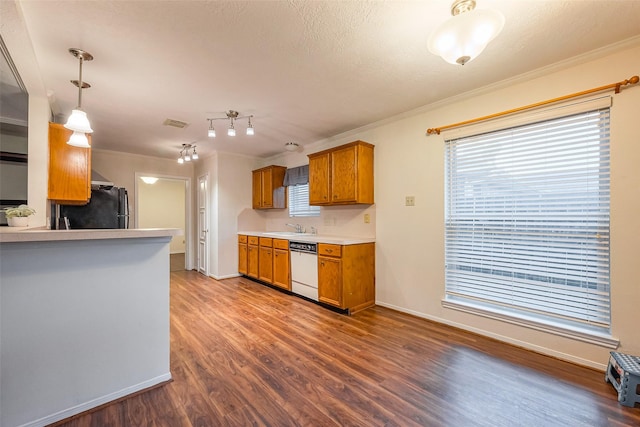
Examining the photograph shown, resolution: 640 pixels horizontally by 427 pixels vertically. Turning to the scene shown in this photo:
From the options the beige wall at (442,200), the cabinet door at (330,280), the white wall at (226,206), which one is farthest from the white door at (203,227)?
the beige wall at (442,200)

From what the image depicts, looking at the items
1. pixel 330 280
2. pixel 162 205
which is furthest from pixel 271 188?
pixel 162 205

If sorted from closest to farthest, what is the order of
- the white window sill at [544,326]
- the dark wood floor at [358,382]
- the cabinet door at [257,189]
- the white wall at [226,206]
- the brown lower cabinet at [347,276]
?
the dark wood floor at [358,382]
the white window sill at [544,326]
the brown lower cabinet at [347,276]
the white wall at [226,206]
the cabinet door at [257,189]

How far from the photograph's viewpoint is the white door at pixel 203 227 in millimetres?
5375

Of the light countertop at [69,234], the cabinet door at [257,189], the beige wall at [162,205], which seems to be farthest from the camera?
the beige wall at [162,205]

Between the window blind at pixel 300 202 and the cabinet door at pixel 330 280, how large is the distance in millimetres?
1255

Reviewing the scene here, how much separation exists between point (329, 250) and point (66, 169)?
9.10 ft

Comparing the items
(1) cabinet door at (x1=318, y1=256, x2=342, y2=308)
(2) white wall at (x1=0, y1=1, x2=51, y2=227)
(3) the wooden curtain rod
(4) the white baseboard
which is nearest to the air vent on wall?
(2) white wall at (x1=0, y1=1, x2=51, y2=227)

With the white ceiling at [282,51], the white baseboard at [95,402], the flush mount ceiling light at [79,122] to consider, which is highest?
the white ceiling at [282,51]

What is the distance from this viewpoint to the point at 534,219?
2369 mm

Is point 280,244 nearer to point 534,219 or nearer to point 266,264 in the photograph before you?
point 266,264

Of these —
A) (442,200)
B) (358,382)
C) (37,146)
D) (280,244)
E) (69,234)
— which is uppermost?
(37,146)

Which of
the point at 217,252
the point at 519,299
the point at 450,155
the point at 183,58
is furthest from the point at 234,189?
the point at 519,299

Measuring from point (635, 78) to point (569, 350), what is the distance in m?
2.09

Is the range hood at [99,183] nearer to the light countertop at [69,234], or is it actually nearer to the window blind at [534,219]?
the light countertop at [69,234]
